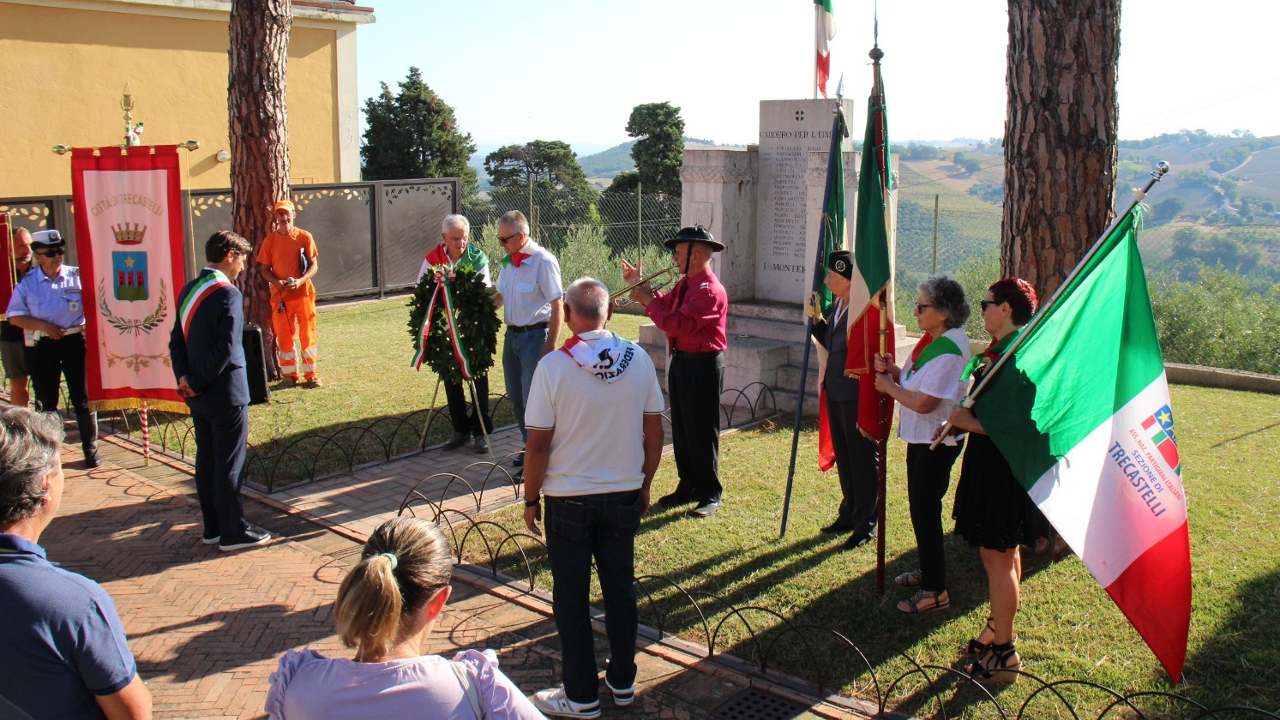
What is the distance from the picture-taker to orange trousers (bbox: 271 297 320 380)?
37.3ft

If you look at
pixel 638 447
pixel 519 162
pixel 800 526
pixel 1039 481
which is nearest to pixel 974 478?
pixel 1039 481

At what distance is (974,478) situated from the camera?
4750mm

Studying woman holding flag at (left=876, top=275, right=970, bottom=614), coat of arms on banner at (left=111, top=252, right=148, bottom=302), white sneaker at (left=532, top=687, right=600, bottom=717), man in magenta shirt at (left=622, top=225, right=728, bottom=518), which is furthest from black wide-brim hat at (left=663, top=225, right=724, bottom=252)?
coat of arms on banner at (left=111, top=252, right=148, bottom=302)

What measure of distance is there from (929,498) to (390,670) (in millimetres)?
3588

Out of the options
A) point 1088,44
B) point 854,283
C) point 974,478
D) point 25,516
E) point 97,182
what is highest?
point 1088,44

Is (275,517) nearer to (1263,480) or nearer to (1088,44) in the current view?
(1088,44)

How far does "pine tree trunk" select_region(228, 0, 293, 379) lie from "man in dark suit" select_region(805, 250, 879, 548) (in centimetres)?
736

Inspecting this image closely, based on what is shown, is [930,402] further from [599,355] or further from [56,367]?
[56,367]

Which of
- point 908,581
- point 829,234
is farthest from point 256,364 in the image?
point 908,581

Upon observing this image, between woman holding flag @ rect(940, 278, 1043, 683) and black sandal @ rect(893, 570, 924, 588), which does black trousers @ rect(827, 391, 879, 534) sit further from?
woman holding flag @ rect(940, 278, 1043, 683)

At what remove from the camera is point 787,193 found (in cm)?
1089

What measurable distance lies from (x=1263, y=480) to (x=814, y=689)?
4783 mm

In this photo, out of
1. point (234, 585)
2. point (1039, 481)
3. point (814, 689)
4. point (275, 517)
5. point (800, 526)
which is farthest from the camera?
point (275, 517)

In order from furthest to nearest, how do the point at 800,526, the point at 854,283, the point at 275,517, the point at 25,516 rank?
the point at 275,517 → the point at 800,526 → the point at 854,283 → the point at 25,516
